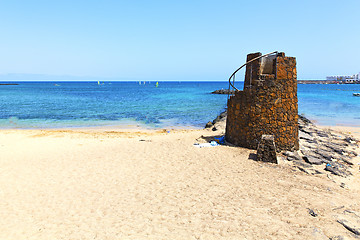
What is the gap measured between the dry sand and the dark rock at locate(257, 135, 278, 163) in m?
0.30

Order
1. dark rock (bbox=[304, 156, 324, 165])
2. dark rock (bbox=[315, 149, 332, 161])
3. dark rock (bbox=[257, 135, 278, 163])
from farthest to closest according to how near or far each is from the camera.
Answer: dark rock (bbox=[315, 149, 332, 161]) < dark rock (bbox=[304, 156, 324, 165]) < dark rock (bbox=[257, 135, 278, 163])

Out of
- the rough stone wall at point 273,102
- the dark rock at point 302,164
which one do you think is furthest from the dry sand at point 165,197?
the rough stone wall at point 273,102

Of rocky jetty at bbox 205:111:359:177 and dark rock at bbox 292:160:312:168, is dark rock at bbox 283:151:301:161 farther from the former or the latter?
dark rock at bbox 292:160:312:168

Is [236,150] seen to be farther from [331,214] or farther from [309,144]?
[331,214]

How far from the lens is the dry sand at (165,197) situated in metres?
4.87

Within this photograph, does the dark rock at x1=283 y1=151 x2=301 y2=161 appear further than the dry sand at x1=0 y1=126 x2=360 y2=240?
Yes

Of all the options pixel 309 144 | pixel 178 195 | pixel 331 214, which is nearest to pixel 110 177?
pixel 178 195

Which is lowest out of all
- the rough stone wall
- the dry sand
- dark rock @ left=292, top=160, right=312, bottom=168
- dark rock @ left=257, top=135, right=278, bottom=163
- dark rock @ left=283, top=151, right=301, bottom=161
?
the dry sand

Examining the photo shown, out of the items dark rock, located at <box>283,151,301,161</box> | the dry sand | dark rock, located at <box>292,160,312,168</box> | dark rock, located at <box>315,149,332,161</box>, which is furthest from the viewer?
dark rock, located at <box>315,149,332,161</box>

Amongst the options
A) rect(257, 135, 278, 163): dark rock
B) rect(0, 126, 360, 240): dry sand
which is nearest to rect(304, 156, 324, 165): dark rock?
rect(0, 126, 360, 240): dry sand

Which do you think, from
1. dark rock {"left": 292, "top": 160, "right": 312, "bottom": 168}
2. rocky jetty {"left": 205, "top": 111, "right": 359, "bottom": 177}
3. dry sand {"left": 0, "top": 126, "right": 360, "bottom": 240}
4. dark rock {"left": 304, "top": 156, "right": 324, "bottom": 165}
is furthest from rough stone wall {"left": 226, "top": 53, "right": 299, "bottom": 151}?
dry sand {"left": 0, "top": 126, "right": 360, "bottom": 240}

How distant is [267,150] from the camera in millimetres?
9000

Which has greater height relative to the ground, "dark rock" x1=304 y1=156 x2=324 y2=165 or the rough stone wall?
the rough stone wall

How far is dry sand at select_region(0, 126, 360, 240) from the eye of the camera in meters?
4.87
